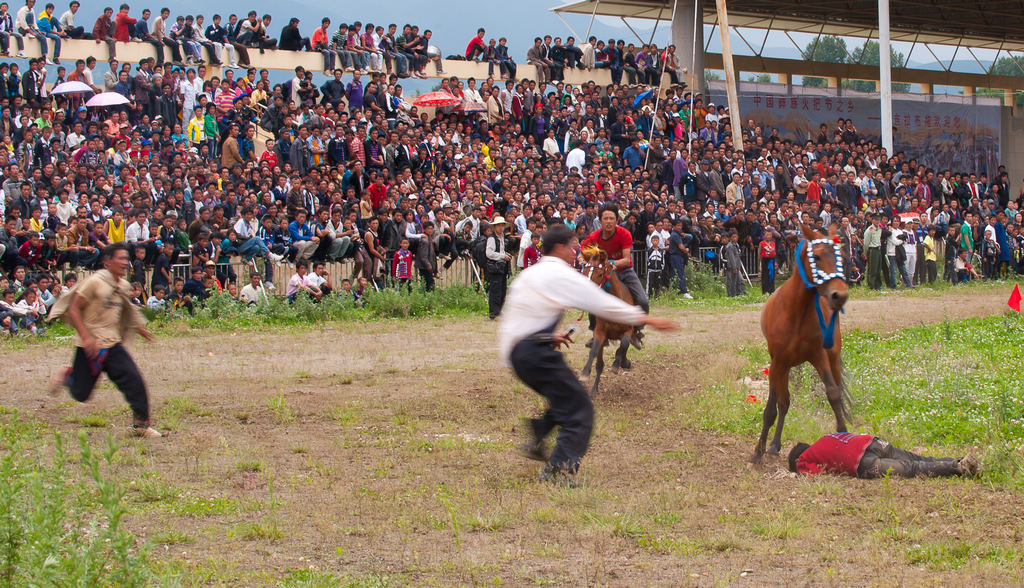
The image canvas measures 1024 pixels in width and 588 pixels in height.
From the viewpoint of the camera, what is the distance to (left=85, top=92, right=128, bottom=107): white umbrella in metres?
20.9

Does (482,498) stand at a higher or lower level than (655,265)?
lower

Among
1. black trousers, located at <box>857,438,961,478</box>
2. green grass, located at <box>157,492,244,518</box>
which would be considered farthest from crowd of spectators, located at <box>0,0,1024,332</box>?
black trousers, located at <box>857,438,961,478</box>

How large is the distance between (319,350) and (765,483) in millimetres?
9153

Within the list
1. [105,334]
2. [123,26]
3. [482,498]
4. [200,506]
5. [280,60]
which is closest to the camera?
[200,506]

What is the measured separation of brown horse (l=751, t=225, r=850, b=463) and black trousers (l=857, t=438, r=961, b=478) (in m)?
0.89

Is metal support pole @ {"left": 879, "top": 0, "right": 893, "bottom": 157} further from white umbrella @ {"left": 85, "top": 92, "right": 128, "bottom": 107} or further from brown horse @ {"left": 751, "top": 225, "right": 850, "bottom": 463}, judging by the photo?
brown horse @ {"left": 751, "top": 225, "right": 850, "bottom": 463}

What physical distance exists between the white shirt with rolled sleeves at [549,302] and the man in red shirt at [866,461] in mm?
1890

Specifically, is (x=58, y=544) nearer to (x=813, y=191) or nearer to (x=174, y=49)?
(x=174, y=49)

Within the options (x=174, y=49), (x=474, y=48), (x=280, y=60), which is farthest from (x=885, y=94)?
(x=174, y=49)

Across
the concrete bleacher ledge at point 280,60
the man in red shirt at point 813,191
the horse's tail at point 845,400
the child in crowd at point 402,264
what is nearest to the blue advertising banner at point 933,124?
the concrete bleacher ledge at point 280,60

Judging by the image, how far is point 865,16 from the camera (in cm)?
4212

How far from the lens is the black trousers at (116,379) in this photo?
10172mm

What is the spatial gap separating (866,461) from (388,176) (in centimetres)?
1590

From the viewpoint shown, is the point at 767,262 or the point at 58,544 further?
the point at 767,262
